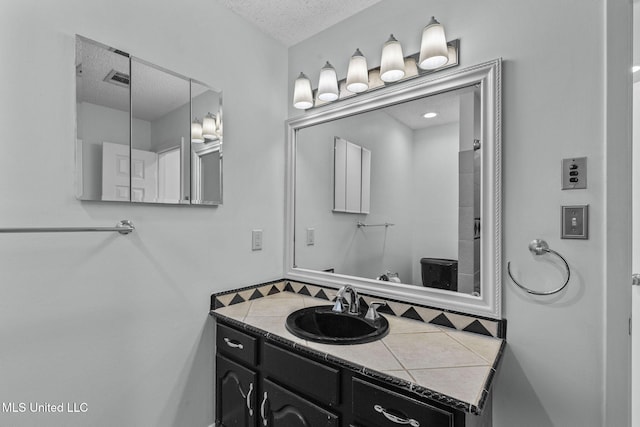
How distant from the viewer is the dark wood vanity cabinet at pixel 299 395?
3.20 ft

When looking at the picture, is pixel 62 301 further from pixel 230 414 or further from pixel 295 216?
pixel 295 216

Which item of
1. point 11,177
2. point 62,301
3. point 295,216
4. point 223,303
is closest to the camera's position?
point 11,177

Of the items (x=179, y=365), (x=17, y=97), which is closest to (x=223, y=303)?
(x=179, y=365)

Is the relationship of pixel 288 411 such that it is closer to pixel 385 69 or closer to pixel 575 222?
pixel 575 222

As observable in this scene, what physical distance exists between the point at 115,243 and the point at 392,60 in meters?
1.48

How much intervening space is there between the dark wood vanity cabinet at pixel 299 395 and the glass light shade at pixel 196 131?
0.95 metres

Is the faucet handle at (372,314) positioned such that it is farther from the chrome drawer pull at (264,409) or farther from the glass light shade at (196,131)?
the glass light shade at (196,131)

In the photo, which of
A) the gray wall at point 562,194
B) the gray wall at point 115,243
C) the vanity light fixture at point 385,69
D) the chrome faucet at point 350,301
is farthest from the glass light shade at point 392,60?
the chrome faucet at point 350,301

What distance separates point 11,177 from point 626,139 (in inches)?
83.6

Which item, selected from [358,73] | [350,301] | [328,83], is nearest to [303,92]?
[328,83]

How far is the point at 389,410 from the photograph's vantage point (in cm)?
101

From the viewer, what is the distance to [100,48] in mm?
1276

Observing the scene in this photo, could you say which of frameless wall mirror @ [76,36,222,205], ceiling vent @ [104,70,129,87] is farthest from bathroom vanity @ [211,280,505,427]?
ceiling vent @ [104,70,129,87]

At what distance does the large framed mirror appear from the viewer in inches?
51.9
